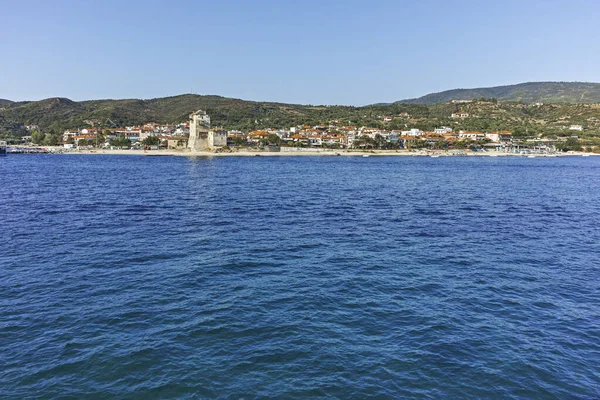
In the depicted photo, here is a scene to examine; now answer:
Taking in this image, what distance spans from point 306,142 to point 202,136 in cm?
3726

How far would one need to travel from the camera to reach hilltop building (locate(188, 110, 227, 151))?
118 m

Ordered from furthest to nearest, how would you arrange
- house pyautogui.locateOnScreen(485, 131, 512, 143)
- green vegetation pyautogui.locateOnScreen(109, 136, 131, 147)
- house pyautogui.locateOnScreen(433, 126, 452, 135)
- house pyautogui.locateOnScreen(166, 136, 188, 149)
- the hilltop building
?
house pyautogui.locateOnScreen(433, 126, 452, 135)
house pyautogui.locateOnScreen(485, 131, 512, 143)
green vegetation pyautogui.locateOnScreen(109, 136, 131, 147)
house pyautogui.locateOnScreen(166, 136, 188, 149)
the hilltop building

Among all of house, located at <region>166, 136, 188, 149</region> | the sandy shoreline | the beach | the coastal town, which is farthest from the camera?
house, located at <region>166, 136, 188, 149</region>

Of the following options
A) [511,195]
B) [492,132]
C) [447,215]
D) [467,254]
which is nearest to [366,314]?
[467,254]

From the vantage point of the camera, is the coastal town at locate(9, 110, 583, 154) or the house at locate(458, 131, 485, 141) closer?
the coastal town at locate(9, 110, 583, 154)

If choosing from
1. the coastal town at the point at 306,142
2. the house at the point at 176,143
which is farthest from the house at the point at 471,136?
the house at the point at 176,143

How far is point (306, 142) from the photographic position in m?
143

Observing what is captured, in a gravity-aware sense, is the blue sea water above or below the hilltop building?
below

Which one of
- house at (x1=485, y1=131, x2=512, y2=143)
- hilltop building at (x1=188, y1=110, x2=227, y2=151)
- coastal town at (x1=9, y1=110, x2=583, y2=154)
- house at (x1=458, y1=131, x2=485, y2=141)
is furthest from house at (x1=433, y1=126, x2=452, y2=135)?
hilltop building at (x1=188, y1=110, x2=227, y2=151)

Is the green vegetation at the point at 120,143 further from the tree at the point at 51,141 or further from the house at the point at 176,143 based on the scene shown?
the tree at the point at 51,141

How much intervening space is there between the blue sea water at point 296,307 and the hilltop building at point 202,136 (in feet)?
315

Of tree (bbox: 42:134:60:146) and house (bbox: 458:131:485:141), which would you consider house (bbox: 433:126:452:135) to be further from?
tree (bbox: 42:134:60:146)

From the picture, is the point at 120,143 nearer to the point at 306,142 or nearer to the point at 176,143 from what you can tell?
the point at 176,143

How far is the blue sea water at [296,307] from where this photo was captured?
27.6 feet
